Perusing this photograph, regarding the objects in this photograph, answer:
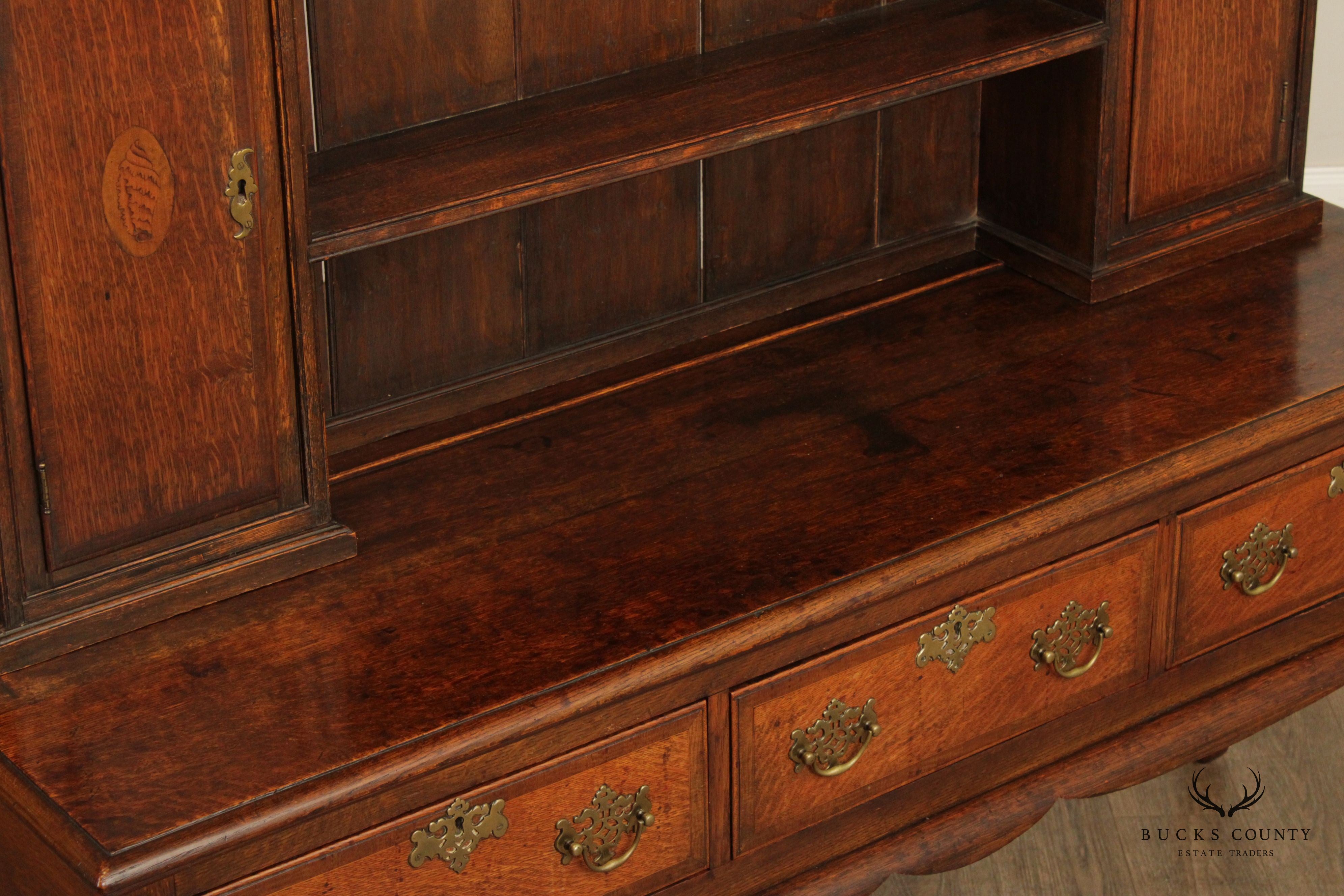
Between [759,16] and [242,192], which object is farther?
[759,16]

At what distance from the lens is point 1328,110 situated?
326 cm

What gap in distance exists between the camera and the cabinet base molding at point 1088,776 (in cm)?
207

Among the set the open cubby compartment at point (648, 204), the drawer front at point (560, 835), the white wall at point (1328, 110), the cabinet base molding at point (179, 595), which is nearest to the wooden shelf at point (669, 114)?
the open cubby compartment at point (648, 204)

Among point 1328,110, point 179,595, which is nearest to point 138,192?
point 179,595

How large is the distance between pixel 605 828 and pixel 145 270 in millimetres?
687

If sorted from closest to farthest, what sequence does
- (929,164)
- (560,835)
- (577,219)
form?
(560,835)
(577,219)
(929,164)

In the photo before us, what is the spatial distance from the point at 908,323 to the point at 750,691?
67 centimetres

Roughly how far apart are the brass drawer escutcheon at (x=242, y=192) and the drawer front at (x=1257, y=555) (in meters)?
1.09

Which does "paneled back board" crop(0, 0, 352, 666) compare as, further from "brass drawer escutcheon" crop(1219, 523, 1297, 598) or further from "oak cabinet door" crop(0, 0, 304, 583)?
"brass drawer escutcheon" crop(1219, 523, 1297, 598)

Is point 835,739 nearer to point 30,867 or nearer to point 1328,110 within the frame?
point 30,867

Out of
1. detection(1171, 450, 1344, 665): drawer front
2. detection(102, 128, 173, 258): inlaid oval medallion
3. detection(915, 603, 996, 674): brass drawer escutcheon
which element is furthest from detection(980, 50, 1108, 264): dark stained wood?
detection(102, 128, 173, 258): inlaid oval medallion

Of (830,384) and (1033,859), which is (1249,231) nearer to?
(830,384)

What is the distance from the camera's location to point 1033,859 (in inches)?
104

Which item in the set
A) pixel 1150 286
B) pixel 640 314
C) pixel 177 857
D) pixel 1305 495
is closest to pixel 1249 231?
pixel 1150 286
